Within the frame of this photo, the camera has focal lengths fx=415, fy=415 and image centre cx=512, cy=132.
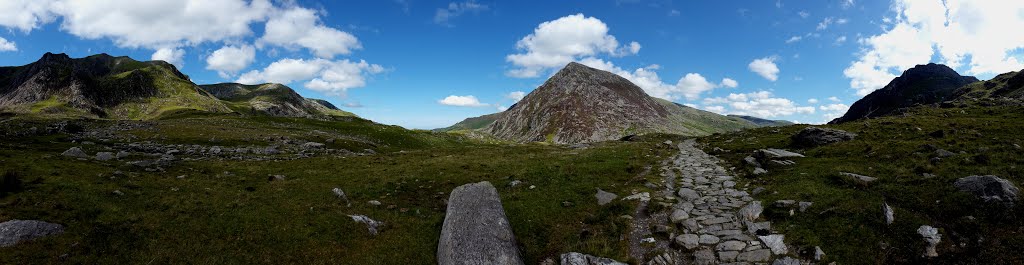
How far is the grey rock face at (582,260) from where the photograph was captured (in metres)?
15.4

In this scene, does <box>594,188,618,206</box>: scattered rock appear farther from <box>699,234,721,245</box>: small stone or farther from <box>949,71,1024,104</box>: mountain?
<box>949,71,1024,104</box>: mountain

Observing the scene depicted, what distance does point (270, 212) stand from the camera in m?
20.4

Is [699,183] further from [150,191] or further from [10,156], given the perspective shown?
[10,156]

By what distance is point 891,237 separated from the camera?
14.0m

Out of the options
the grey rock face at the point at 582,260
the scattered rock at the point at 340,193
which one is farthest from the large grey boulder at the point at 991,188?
the scattered rock at the point at 340,193

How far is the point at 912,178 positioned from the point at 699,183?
10.3 metres

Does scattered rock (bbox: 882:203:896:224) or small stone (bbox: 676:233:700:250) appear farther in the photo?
small stone (bbox: 676:233:700:250)

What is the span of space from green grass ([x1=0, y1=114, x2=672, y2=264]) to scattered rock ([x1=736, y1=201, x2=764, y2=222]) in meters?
5.07

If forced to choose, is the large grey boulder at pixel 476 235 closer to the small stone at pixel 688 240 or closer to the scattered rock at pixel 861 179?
the small stone at pixel 688 240

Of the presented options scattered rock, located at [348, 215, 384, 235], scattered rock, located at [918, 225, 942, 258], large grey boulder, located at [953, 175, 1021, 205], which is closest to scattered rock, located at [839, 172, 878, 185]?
large grey boulder, located at [953, 175, 1021, 205]

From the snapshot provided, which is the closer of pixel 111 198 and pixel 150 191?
pixel 111 198

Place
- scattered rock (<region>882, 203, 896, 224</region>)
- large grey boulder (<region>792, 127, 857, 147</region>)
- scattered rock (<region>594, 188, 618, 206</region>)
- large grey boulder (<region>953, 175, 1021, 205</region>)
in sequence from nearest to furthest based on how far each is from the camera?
1. large grey boulder (<region>953, 175, 1021, 205</region>)
2. scattered rock (<region>882, 203, 896, 224</region>)
3. scattered rock (<region>594, 188, 618, 206</region>)
4. large grey boulder (<region>792, 127, 857, 147</region>)

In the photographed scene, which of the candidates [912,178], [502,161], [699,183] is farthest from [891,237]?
[502,161]

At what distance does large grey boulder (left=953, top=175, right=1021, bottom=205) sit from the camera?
14.0m
